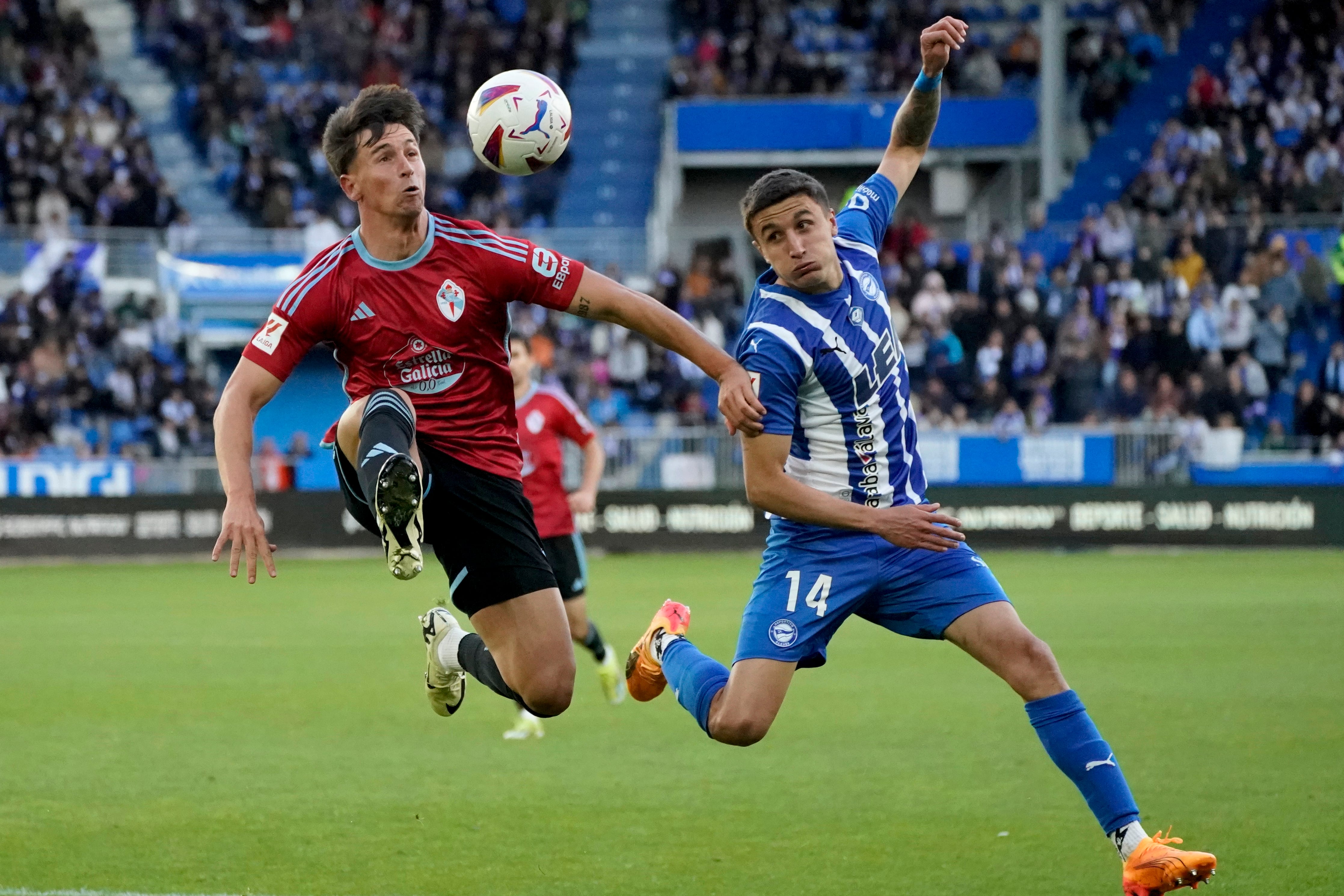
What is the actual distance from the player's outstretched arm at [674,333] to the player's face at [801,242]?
1.41 feet

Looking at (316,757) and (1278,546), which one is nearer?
(316,757)

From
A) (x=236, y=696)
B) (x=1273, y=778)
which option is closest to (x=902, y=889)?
(x=1273, y=778)

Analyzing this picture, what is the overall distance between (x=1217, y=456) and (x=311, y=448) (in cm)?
1314

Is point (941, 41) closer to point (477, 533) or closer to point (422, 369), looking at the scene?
point (422, 369)

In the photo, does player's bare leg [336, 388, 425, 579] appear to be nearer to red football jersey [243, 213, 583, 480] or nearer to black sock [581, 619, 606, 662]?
red football jersey [243, 213, 583, 480]

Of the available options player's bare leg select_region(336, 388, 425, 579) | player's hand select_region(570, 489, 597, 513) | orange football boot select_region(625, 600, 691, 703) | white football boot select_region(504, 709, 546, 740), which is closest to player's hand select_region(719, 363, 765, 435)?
player's bare leg select_region(336, 388, 425, 579)

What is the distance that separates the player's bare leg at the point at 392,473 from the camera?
5.36 metres

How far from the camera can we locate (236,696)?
1093cm

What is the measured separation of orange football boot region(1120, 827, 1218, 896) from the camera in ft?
16.6

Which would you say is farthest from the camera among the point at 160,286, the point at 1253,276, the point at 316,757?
the point at 160,286

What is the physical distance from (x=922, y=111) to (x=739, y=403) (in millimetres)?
1831

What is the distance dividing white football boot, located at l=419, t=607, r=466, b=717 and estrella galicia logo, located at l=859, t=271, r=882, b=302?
2.23m

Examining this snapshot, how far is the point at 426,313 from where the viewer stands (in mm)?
5914

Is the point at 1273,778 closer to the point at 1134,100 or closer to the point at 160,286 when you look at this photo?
the point at 160,286
